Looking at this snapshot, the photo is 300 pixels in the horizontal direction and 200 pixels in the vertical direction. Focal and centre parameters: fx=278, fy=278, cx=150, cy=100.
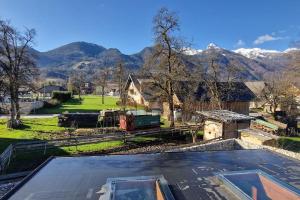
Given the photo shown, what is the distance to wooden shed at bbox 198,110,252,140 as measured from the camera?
23.4 metres

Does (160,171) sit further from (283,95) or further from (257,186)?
(283,95)

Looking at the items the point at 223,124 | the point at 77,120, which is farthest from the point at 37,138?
the point at 223,124

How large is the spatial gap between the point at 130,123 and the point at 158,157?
705 inches

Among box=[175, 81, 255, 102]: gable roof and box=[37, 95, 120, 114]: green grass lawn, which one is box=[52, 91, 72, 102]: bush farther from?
box=[175, 81, 255, 102]: gable roof

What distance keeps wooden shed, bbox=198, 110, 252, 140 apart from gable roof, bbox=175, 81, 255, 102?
13055 mm

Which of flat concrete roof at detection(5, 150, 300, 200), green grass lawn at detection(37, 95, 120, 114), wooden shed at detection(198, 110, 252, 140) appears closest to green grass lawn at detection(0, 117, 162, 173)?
wooden shed at detection(198, 110, 252, 140)

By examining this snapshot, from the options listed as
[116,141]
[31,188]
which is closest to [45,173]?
[31,188]

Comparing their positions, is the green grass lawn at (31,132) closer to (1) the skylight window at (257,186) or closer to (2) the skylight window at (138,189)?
(2) the skylight window at (138,189)

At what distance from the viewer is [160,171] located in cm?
873

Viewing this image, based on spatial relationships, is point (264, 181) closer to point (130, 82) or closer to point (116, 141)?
point (116, 141)

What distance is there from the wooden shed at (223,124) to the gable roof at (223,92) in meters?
13.1

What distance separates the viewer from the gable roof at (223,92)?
1587 inches

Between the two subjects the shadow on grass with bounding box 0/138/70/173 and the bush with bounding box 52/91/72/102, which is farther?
the bush with bounding box 52/91/72/102

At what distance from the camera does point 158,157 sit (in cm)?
1064
